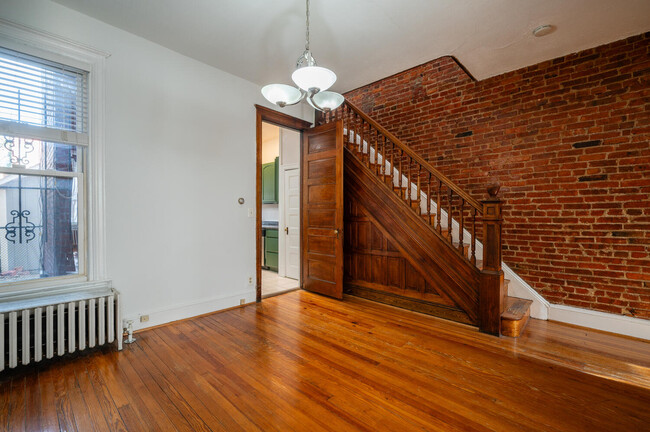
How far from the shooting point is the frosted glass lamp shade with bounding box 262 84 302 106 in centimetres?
210

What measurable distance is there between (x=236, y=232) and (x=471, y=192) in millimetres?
3243

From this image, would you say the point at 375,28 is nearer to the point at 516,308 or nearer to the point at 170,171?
the point at 170,171

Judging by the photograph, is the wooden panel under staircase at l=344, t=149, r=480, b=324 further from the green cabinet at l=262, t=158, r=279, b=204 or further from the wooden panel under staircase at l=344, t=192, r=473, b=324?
the green cabinet at l=262, t=158, r=279, b=204

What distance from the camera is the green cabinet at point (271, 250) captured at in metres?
6.09

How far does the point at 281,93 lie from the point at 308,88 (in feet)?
0.93

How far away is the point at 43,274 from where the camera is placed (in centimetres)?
250

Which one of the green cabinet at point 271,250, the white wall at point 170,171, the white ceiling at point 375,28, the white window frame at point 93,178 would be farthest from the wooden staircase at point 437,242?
the white window frame at point 93,178

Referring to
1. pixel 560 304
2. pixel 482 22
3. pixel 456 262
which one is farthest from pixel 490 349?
pixel 482 22

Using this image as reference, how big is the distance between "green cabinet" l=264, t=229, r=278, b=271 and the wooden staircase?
7.69 ft

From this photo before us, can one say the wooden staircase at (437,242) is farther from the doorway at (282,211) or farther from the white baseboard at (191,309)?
the white baseboard at (191,309)

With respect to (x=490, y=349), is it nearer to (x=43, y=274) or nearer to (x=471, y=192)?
(x=471, y=192)

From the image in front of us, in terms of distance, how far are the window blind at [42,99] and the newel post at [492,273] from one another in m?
4.04

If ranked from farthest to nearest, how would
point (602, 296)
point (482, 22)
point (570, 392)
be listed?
point (602, 296)
point (482, 22)
point (570, 392)

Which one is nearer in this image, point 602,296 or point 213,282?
point 602,296
